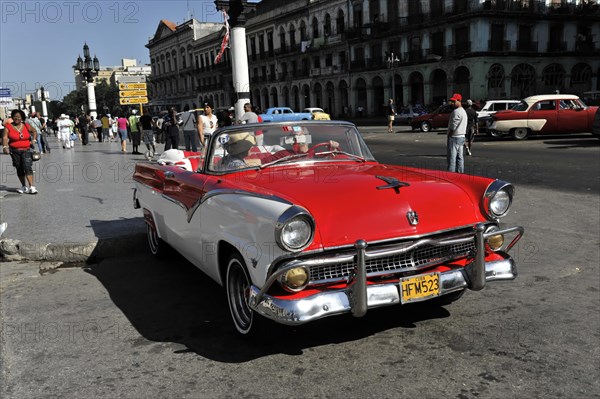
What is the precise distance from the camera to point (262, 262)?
319 cm

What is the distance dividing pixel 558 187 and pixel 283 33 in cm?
5756

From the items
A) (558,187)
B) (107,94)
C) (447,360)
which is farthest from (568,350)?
(107,94)

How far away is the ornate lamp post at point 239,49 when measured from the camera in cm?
1219

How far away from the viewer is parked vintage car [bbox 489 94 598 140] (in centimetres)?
1966

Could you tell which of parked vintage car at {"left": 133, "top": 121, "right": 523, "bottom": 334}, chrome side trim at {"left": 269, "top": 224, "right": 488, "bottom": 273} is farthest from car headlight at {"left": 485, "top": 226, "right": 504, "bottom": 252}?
chrome side trim at {"left": 269, "top": 224, "right": 488, "bottom": 273}

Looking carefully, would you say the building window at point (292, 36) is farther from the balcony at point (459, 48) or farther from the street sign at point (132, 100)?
the street sign at point (132, 100)

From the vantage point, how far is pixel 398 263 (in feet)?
11.1

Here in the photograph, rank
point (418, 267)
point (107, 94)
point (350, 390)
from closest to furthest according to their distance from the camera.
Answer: point (350, 390) < point (418, 267) < point (107, 94)

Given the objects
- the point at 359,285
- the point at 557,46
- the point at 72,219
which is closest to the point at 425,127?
the point at 72,219

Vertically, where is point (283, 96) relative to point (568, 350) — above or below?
above

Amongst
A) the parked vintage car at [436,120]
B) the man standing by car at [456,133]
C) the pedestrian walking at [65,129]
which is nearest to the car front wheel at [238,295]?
the man standing by car at [456,133]

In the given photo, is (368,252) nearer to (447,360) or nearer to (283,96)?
(447,360)

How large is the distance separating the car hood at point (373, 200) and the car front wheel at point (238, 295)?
59 cm

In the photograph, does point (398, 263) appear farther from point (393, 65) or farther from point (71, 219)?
point (393, 65)
